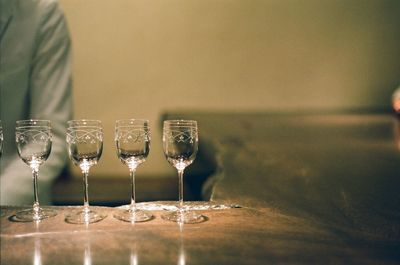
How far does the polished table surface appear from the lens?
2.77 feet

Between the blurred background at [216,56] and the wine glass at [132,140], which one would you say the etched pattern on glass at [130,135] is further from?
the blurred background at [216,56]

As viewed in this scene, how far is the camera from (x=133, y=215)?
1070mm

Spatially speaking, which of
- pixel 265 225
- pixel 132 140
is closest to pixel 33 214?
pixel 132 140

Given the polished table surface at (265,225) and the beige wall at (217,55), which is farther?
the beige wall at (217,55)

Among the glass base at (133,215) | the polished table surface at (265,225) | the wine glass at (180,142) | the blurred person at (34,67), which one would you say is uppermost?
the blurred person at (34,67)

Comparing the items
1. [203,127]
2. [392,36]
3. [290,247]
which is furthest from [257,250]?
[392,36]

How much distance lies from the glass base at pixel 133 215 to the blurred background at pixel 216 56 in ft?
10.6

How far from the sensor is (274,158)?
1883mm

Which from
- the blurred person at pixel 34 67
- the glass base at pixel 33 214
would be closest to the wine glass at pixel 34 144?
the glass base at pixel 33 214

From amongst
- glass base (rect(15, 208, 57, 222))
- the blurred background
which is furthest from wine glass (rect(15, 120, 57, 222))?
the blurred background

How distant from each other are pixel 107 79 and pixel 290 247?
3.62m

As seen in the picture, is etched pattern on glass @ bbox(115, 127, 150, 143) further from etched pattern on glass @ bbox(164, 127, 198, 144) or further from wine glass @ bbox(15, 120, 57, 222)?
wine glass @ bbox(15, 120, 57, 222)

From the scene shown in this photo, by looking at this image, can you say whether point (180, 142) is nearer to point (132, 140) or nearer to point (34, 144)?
point (132, 140)

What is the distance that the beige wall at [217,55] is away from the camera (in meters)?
4.30
